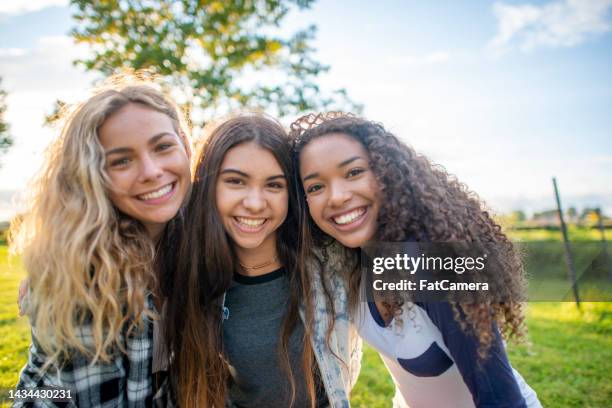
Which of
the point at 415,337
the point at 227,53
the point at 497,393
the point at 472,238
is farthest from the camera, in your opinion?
the point at 227,53

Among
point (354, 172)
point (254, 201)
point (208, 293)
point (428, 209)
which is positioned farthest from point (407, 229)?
point (208, 293)

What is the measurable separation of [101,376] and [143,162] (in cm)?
119

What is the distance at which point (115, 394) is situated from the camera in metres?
2.35

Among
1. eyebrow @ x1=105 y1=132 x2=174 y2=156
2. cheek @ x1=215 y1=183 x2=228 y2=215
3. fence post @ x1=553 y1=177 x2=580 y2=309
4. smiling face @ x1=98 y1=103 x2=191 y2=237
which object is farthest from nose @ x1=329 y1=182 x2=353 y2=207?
fence post @ x1=553 y1=177 x2=580 y2=309

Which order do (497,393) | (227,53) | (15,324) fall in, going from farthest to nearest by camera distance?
(227,53) < (15,324) < (497,393)

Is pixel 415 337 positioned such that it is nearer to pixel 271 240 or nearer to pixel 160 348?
pixel 271 240


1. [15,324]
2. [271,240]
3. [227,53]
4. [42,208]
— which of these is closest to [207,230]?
[271,240]

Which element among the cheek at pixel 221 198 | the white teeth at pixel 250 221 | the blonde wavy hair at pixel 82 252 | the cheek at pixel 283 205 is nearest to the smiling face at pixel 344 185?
the cheek at pixel 283 205

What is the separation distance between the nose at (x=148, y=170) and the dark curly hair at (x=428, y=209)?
32.9 inches

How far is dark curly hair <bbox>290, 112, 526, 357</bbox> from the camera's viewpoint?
216cm

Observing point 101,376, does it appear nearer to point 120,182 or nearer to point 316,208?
point 120,182

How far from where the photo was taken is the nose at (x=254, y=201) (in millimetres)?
2471

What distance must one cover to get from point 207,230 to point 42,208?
0.91 meters

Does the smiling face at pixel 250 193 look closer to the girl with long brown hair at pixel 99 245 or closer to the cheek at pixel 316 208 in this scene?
the cheek at pixel 316 208
